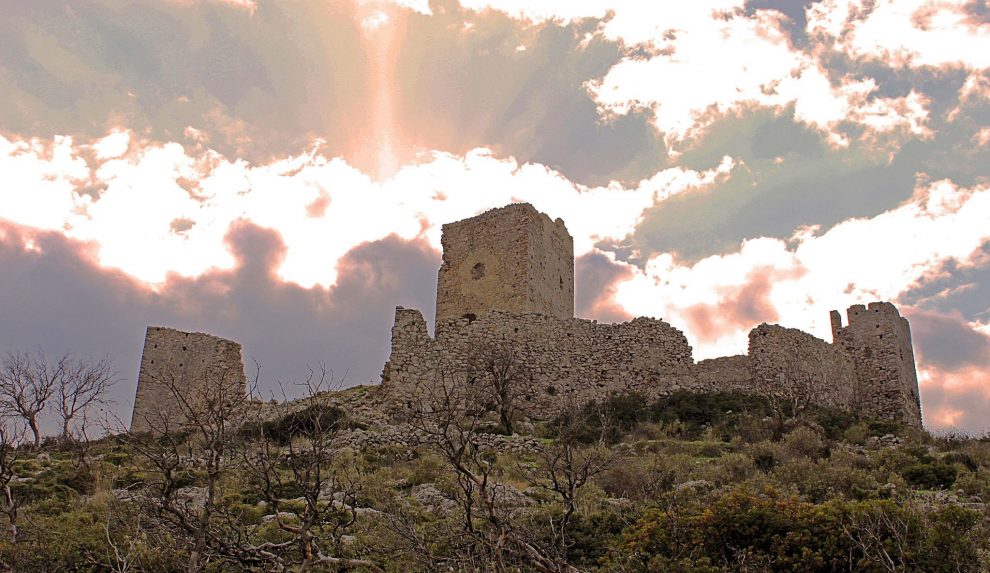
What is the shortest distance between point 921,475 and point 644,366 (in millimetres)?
10560

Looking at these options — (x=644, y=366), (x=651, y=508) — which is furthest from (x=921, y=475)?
(x=644, y=366)

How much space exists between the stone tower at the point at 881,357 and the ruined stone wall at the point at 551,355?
8.27 m

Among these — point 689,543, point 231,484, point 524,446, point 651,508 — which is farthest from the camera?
point 524,446

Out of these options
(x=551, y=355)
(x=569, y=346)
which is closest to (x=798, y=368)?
(x=569, y=346)

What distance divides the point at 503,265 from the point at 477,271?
118cm

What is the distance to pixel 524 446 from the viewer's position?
64.0ft

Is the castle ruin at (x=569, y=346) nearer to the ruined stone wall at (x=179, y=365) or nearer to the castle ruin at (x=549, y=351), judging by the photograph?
the castle ruin at (x=549, y=351)

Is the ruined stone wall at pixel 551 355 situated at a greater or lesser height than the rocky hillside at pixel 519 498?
greater

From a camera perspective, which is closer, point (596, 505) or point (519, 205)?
point (596, 505)

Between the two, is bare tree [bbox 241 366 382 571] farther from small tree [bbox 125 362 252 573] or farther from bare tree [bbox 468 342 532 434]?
bare tree [bbox 468 342 532 434]

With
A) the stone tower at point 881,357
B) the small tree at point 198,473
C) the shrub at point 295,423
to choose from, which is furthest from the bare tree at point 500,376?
the stone tower at point 881,357

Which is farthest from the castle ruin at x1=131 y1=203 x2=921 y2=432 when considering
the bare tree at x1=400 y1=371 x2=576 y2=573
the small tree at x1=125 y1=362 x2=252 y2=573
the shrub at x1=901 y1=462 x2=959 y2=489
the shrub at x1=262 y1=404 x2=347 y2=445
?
the shrub at x1=901 y1=462 x2=959 y2=489

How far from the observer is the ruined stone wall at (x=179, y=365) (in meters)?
26.4

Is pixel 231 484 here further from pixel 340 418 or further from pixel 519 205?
pixel 519 205
